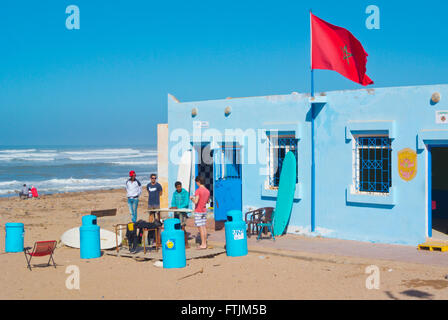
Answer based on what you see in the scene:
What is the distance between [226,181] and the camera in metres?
14.2

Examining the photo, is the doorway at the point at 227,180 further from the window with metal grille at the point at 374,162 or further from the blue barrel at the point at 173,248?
the blue barrel at the point at 173,248

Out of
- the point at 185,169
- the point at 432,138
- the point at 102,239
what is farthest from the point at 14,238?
the point at 432,138

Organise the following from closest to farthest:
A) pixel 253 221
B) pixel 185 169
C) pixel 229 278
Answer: pixel 229 278 → pixel 253 221 → pixel 185 169

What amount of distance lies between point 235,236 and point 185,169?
4907mm

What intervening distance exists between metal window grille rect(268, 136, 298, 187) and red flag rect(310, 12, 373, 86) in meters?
2.14

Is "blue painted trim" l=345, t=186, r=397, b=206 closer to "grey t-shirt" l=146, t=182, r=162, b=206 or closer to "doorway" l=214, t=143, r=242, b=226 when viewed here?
"doorway" l=214, t=143, r=242, b=226

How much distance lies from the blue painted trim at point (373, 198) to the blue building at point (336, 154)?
0.02 m

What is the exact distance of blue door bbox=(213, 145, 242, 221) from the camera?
1405 centimetres

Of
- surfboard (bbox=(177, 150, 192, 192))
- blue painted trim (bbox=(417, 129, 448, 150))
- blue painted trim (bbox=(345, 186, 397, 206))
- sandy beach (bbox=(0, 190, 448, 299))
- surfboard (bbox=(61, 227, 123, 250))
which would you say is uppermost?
blue painted trim (bbox=(417, 129, 448, 150))

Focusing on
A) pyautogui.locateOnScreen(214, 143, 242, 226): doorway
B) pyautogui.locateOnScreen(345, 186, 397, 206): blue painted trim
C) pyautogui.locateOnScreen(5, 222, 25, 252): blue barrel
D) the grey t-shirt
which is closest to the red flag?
pyautogui.locateOnScreen(345, 186, 397, 206): blue painted trim

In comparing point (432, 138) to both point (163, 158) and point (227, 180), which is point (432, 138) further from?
point (163, 158)

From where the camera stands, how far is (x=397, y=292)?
814 cm

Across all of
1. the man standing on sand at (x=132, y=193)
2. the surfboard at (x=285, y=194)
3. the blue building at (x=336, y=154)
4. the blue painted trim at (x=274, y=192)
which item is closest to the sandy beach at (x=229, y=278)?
the surfboard at (x=285, y=194)

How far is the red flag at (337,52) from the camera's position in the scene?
1248 centimetres
